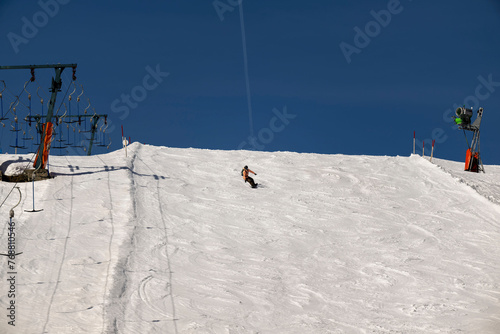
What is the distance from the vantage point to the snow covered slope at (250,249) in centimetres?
1551

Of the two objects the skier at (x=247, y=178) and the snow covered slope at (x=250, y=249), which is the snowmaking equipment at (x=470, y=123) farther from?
the skier at (x=247, y=178)

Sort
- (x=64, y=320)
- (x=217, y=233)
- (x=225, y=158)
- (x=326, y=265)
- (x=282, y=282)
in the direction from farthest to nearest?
1. (x=225, y=158)
2. (x=217, y=233)
3. (x=326, y=265)
4. (x=282, y=282)
5. (x=64, y=320)

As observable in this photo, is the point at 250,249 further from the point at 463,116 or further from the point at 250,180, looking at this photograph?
the point at 463,116

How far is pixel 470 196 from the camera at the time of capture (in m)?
27.0

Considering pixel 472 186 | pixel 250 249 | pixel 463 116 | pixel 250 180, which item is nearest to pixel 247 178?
pixel 250 180

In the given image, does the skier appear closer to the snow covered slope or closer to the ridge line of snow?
the snow covered slope

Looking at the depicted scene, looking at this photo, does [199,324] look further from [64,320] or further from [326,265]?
[326,265]

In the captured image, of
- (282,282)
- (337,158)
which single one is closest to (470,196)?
(337,158)

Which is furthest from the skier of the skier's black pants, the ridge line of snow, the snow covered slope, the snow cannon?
the snow cannon

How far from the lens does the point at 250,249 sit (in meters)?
20.1

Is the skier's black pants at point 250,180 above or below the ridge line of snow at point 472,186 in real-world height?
above

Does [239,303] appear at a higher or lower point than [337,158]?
lower

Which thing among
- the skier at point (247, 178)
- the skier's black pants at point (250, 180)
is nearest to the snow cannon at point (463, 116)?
the skier at point (247, 178)

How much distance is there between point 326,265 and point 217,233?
388cm
